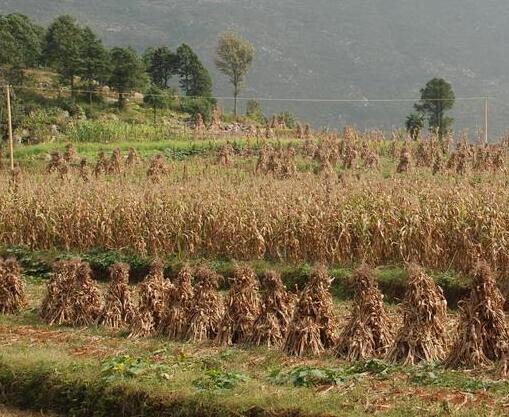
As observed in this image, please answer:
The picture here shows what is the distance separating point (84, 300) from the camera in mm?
10281

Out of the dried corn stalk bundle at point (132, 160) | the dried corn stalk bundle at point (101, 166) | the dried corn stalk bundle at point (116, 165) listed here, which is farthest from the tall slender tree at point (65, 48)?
the dried corn stalk bundle at point (116, 165)

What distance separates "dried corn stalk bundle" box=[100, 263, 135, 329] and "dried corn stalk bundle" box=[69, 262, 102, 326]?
200 mm

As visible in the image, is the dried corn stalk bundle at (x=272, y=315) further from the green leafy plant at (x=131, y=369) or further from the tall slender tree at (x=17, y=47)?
the tall slender tree at (x=17, y=47)

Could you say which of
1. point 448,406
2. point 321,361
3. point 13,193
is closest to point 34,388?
point 321,361

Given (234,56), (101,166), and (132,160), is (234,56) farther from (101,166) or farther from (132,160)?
(101,166)

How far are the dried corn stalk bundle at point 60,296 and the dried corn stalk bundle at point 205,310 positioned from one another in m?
2.05

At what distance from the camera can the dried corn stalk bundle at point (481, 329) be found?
7.30 meters

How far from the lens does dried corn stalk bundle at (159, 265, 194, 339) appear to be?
923 cm

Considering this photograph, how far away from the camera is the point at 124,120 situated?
42031 mm

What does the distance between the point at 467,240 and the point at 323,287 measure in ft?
14.5

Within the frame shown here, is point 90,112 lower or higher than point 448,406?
higher

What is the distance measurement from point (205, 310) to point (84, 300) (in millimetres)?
2060

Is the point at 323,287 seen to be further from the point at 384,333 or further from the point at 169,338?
the point at 169,338

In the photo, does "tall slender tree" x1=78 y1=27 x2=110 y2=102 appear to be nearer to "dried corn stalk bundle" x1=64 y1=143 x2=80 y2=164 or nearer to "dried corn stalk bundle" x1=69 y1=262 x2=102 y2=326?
"dried corn stalk bundle" x1=64 y1=143 x2=80 y2=164
